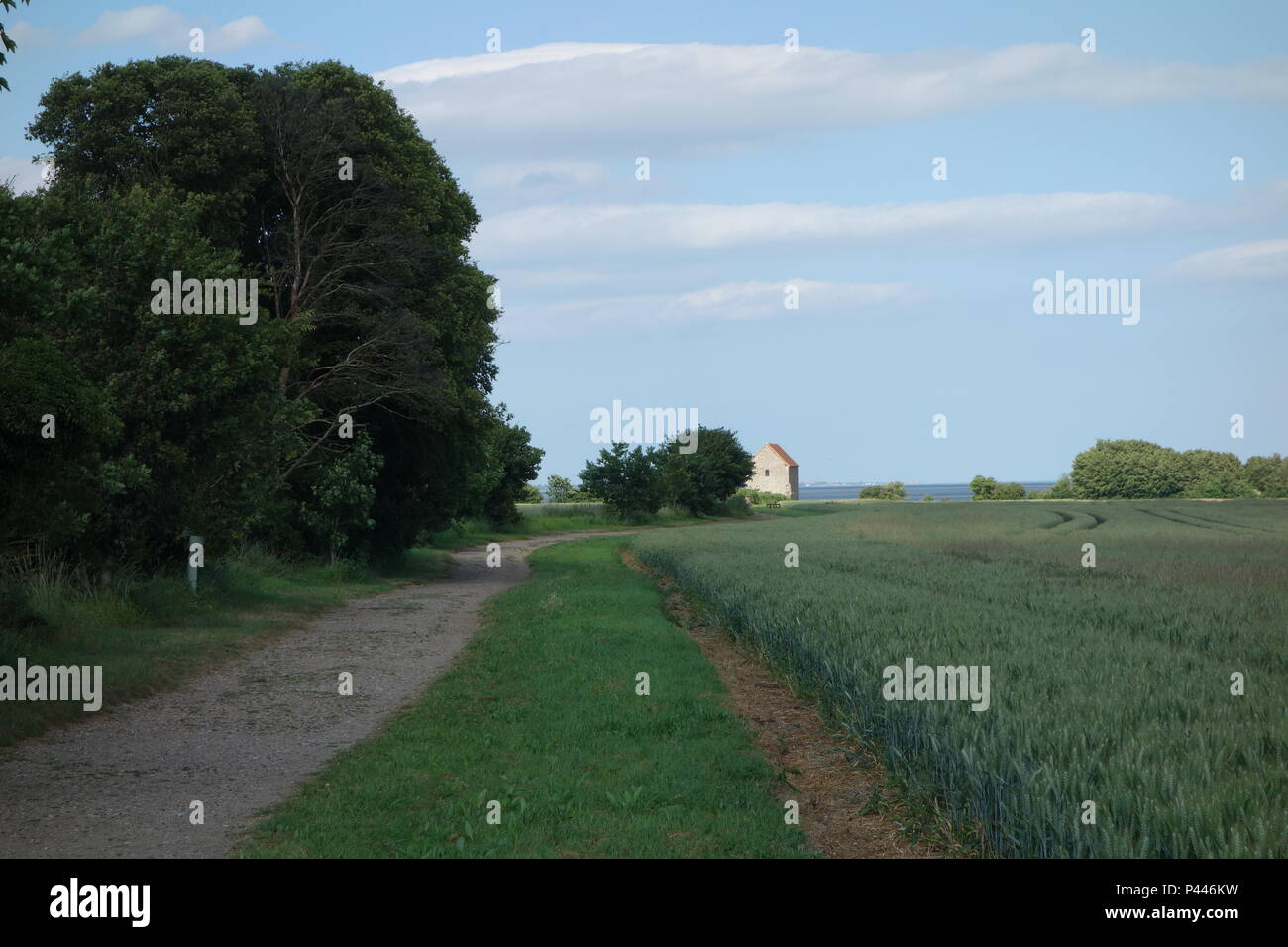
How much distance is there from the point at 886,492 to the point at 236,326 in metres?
126

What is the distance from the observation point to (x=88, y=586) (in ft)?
49.5

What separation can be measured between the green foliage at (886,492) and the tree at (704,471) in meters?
43.5

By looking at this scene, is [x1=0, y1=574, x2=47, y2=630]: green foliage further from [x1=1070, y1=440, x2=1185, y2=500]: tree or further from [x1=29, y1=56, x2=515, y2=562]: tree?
[x1=1070, y1=440, x2=1185, y2=500]: tree

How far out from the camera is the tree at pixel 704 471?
80.7 metres

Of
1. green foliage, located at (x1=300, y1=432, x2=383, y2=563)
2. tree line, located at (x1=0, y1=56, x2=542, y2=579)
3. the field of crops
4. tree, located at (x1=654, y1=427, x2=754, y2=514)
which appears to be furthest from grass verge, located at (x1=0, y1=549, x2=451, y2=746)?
tree, located at (x1=654, y1=427, x2=754, y2=514)

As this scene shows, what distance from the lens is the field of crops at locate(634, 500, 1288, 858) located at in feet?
17.3

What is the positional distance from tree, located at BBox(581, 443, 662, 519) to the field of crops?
49980 mm

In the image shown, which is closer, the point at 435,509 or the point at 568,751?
the point at 568,751

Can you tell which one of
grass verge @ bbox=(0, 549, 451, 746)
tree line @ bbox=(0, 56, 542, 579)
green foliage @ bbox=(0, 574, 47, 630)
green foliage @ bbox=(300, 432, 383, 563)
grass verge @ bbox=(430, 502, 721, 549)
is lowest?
grass verge @ bbox=(430, 502, 721, 549)

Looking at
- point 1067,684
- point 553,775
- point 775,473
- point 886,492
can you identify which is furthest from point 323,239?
point 775,473

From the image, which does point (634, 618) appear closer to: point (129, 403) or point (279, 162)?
point (129, 403)
